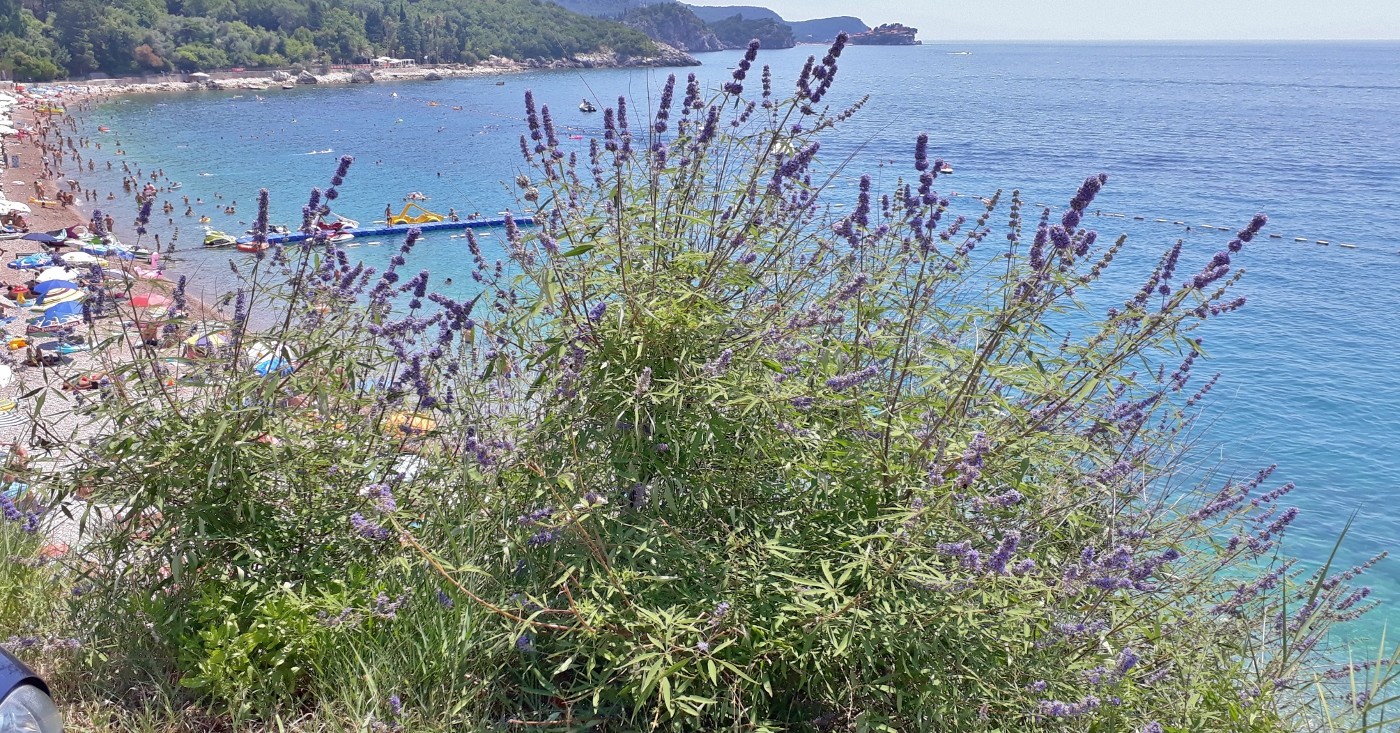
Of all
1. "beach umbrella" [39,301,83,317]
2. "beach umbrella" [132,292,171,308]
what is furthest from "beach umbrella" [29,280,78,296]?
"beach umbrella" [132,292,171,308]

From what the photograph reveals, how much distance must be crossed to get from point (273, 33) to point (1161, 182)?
11326 centimetres

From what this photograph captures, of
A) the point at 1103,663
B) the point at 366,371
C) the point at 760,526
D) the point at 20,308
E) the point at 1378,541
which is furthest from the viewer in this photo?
the point at 20,308

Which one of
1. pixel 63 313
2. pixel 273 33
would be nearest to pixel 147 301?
pixel 63 313

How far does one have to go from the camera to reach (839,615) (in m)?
2.64

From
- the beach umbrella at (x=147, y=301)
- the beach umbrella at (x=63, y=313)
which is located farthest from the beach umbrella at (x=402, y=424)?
the beach umbrella at (x=63, y=313)

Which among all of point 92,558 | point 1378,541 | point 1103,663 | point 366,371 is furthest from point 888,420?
point 1378,541

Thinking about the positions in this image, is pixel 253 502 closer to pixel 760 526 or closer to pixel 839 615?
pixel 760 526

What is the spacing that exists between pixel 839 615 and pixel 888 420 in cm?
74

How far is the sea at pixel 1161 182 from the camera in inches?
672

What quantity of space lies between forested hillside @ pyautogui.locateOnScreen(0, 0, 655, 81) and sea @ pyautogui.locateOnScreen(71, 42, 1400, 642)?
13763 mm

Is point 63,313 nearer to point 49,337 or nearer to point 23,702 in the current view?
point 49,337

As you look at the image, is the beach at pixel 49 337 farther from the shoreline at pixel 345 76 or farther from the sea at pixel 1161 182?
the shoreline at pixel 345 76

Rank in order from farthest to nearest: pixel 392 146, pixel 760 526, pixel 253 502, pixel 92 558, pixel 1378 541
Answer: pixel 392 146, pixel 1378 541, pixel 92 558, pixel 253 502, pixel 760 526

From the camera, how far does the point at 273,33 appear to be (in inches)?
4567
